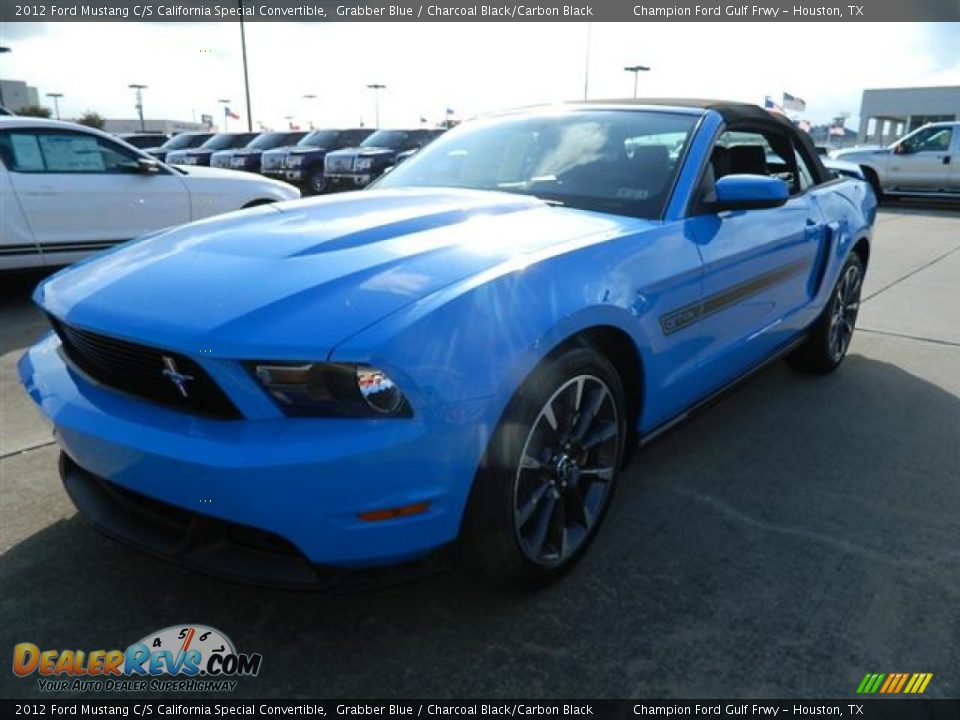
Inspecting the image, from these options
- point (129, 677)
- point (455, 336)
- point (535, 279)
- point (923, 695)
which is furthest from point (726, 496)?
point (129, 677)

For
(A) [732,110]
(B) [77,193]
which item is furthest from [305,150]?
(A) [732,110]

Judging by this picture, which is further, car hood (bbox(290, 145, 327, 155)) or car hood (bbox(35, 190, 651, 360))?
car hood (bbox(290, 145, 327, 155))

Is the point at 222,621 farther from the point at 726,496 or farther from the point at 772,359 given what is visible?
the point at 772,359

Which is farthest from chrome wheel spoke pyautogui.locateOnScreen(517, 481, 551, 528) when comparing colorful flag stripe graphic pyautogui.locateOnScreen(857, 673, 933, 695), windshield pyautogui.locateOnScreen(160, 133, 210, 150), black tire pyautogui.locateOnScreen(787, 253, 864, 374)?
windshield pyautogui.locateOnScreen(160, 133, 210, 150)

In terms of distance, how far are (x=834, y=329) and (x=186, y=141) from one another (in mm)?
20378

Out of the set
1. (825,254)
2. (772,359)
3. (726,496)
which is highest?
(825,254)

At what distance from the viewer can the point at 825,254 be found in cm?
412

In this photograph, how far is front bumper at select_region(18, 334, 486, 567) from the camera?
69.8 inches

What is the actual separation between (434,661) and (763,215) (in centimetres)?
241

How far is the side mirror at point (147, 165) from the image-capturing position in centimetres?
679

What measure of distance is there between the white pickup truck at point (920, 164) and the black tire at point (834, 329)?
1275 centimetres

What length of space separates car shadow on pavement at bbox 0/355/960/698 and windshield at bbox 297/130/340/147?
1643 cm

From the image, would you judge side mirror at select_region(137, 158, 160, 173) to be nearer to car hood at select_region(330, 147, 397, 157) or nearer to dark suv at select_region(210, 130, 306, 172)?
car hood at select_region(330, 147, 397, 157)

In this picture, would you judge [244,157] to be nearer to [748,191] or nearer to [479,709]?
[748,191]
